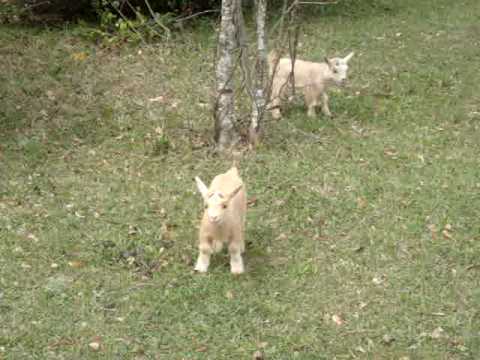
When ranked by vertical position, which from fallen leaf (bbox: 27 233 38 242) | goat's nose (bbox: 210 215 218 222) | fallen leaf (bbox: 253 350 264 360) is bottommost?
fallen leaf (bbox: 253 350 264 360)

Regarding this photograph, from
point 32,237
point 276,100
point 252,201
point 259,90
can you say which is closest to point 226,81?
point 259,90

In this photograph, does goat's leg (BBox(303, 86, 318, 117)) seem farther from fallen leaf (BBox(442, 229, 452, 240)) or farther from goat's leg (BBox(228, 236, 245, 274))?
goat's leg (BBox(228, 236, 245, 274))

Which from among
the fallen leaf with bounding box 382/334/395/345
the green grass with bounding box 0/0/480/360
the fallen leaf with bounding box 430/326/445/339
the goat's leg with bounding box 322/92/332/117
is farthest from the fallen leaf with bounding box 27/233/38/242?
the goat's leg with bounding box 322/92/332/117

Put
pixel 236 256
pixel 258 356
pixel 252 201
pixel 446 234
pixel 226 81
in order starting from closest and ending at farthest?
1. pixel 258 356
2. pixel 236 256
3. pixel 446 234
4. pixel 252 201
5. pixel 226 81

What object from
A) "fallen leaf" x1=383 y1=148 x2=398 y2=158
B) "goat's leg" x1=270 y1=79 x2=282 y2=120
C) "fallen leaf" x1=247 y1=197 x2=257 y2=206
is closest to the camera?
"fallen leaf" x1=247 y1=197 x2=257 y2=206

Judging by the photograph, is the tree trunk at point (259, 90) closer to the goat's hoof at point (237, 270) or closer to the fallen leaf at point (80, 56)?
the goat's hoof at point (237, 270)

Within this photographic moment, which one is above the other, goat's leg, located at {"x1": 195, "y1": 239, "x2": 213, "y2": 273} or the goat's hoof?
goat's leg, located at {"x1": 195, "y1": 239, "x2": 213, "y2": 273}

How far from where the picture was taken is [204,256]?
A: 7.47 m

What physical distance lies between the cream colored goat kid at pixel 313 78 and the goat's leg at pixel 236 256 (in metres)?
3.94

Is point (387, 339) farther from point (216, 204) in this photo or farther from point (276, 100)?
point (276, 100)

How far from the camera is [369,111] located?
456 inches

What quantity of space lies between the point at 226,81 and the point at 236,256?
3.33 m

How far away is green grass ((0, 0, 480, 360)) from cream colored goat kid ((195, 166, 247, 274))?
0.67ft

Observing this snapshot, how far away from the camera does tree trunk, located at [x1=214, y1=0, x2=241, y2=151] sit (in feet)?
32.3
